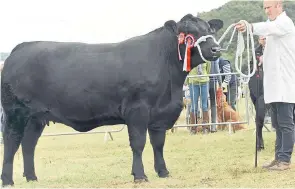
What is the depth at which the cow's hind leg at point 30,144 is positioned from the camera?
7.77m

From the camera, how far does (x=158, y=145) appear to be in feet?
25.0

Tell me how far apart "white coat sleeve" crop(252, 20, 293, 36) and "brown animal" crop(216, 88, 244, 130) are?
7.01m

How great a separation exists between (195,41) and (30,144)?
106 inches

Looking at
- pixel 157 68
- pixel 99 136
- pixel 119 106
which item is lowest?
pixel 99 136

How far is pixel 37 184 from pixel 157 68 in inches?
85.4

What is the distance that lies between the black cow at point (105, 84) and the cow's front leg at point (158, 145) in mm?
14

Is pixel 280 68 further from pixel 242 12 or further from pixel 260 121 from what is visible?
pixel 242 12

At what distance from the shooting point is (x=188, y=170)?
27.2ft

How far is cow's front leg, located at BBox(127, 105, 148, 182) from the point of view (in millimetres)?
7027

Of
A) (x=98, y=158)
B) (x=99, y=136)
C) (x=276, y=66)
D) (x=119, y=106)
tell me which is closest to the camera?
(x=119, y=106)

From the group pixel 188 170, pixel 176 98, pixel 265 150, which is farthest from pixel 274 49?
pixel 265 150

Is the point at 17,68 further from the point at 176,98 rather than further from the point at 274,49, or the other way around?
the point at 274,49

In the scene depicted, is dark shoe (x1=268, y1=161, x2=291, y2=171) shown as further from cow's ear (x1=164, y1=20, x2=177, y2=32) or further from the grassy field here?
cow's ear (x1=164, y1=20, x2=177, y2=32)

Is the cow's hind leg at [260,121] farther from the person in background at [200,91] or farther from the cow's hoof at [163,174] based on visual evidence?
the cow's hoof at [163,174]
